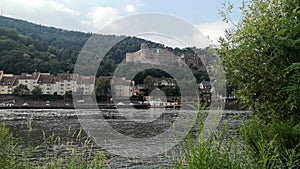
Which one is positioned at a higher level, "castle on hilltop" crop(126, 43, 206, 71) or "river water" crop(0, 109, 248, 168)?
"castle on hilltop" crop(126, 43, 206, 71)

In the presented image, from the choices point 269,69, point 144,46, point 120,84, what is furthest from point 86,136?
point 269,69

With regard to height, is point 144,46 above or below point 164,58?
above

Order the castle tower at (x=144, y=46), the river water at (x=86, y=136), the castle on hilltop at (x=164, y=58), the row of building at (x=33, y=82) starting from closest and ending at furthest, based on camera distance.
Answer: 1. the river water at (x=86, y=136)
2. the castle on hilltop at (x=164, y=58)
3. the castle tower at (x=144, y=46)
4. the row of building at (x=33, y=82)

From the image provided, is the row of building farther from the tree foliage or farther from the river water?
the tree foliage

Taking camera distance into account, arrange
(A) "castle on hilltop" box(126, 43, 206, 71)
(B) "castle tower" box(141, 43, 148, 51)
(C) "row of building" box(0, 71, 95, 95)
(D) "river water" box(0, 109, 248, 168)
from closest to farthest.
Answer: (D) "river water" box(0, 109, 248, 168)
(A) "castle on hilltop" box(126, 43, 206, 71)
(B) "castle tower" box(141, 43, 148, 51)
(C) "row of building" box(0, 71, 95, 95)

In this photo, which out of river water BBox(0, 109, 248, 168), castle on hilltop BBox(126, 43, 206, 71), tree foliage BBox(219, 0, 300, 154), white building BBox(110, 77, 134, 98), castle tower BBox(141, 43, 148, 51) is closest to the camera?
tree foliage BBox(219, 0, 300, 154)

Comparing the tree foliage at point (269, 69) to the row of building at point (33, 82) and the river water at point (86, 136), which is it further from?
the row of building at point (33, 82)

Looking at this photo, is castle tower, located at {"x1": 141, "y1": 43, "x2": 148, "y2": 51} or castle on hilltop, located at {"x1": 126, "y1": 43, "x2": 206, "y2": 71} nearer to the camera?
castle on hilltop, located at {"x1": 126, "y1": 43, "x2": 206, "y2": 71}

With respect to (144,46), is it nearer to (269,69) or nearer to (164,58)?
(164,58)

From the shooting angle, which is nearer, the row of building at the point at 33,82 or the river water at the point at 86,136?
the river water at the point at 86,136

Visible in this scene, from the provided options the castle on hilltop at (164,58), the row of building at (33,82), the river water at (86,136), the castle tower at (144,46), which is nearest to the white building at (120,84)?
the river water at (86,136)

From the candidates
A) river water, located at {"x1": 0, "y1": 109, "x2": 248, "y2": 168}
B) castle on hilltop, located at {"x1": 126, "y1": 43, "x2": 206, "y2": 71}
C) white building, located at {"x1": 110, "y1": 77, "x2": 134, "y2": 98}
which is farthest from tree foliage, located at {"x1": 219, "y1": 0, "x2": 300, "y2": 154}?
white building, located at {"x1": 110, "y1": 77, "x2": 134, "y2": 98}

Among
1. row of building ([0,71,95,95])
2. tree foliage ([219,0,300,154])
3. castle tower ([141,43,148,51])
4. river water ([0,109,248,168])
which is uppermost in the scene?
row of building ([0,71,95,95])

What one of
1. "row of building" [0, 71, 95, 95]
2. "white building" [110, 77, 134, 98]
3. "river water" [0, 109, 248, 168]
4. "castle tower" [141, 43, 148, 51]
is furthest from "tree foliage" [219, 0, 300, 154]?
"row of building" [0, 71, 95, 95]
